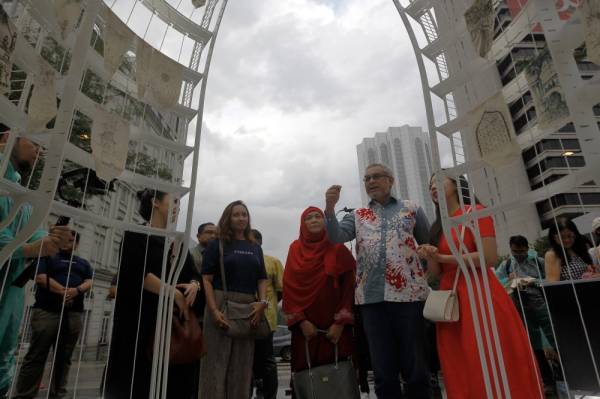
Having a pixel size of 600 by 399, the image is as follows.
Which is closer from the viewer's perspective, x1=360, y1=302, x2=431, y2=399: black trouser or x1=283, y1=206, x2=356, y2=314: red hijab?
x1=360, y1=302, x2=431, y2=399: black trouser

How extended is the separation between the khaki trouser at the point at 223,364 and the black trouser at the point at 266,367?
1.70 ft

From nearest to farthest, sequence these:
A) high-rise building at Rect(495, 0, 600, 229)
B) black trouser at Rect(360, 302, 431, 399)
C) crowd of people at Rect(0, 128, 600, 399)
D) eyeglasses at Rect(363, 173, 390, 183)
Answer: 1. high-rise building at Rect(495, 0, 600, 229)
2. crowd of people at Rect(0, 128, 600, 399)
3. black trouser at Rect(360, 302, 431, 399)
4. eyeglasses at Rect(363, 173, 390, 183)

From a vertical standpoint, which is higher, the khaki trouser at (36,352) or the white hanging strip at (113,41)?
the white hanging strip at (113,41)

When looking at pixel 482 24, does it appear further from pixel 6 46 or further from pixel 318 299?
pixel 318 299

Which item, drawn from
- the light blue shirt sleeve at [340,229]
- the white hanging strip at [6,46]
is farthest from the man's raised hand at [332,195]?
the white hanging strip at [6,46]

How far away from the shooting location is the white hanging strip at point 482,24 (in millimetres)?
1288

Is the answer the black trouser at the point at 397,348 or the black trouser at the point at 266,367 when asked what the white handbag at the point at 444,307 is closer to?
the black trouser at the point at 397,348

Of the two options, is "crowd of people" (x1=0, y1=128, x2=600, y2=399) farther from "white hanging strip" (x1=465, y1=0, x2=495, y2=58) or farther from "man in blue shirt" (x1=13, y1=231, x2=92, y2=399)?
"white hanging strip" (x1=465, y1=0, x2=495, y2=58)

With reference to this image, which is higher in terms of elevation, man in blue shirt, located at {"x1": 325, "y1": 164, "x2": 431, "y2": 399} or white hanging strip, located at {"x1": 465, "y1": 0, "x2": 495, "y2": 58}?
white hanging strip, located at {"x1": 465, "y1": 0, "x2": 495, "y2": 58}

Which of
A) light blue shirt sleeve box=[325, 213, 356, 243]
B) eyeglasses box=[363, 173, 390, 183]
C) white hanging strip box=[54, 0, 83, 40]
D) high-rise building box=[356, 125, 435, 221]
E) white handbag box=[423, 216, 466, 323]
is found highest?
high-rise building box=[356, 125, 435, 221]

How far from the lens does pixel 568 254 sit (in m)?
2.39

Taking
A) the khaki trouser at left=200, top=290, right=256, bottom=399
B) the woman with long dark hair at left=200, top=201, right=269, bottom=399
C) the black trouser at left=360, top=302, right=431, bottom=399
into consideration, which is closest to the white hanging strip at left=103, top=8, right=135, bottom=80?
the woman with long dark hair at left=200, top=201, right=269, bottom=399

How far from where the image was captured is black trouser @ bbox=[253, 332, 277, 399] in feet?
8.61

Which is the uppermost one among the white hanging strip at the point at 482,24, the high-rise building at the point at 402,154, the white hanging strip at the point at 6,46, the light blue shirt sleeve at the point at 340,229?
the high-rise building at the point at 402,154
